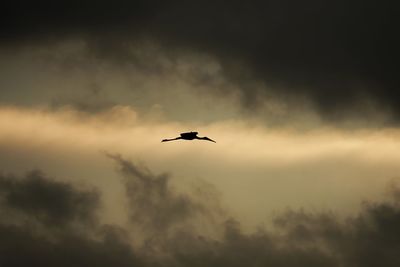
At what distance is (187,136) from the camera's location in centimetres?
11800
